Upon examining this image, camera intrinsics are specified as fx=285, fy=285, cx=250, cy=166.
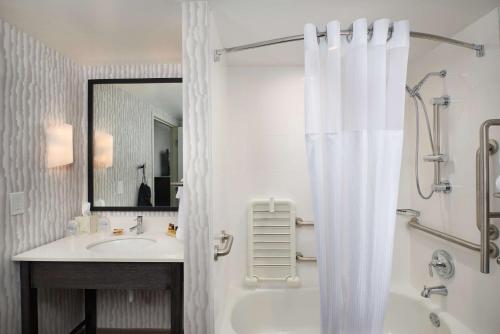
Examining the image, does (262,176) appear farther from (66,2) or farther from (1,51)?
(1,51)

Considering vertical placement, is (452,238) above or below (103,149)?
below

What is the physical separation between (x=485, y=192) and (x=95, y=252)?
2.09 metres

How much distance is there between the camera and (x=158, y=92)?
2.26 m

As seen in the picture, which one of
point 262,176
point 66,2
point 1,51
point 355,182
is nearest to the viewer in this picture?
point 355,182

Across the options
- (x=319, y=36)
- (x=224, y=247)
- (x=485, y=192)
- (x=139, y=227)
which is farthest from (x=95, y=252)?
(x=485, y=192)

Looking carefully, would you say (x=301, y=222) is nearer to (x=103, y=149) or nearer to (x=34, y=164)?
(x=103, y=149)

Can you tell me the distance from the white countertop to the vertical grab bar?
1497mm

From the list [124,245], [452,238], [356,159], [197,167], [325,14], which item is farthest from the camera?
[124,245]

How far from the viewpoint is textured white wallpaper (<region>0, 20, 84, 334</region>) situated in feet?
5.38

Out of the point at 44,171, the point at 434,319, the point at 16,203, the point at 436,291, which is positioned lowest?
the point at 434,319

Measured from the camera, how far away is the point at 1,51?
5.29ft

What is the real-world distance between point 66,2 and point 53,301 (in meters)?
1.93

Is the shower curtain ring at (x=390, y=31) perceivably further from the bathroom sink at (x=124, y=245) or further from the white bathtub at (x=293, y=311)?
the bathroom sink at (x=124, y=245)

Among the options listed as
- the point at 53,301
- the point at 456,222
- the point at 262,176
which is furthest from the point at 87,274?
the point at 456,222
